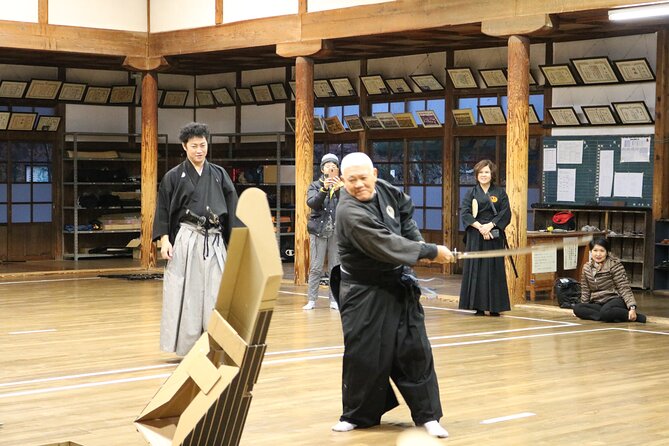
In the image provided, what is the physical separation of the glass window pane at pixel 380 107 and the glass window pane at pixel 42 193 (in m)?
4.81

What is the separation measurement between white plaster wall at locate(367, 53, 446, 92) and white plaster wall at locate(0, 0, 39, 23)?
433 centimetres

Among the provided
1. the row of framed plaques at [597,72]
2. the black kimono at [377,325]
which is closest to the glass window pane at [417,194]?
the row of framed plaques at [597,72]

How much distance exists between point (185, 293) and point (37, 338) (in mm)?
1860

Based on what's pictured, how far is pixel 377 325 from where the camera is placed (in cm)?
525

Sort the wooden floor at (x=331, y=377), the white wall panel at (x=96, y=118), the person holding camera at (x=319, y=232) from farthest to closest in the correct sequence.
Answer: the white wall panel at (x=96, y=118)
the person holding camera at (x=319, y=232)
the wooden floor at (x=331, y=377)

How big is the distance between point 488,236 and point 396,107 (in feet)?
16.0

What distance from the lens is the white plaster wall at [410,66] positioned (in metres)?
13.8

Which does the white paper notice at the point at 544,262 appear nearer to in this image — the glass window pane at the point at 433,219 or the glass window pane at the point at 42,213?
the glass window pane at the point at 433,219

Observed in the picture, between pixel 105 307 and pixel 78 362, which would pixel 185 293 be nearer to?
pixel 78 362

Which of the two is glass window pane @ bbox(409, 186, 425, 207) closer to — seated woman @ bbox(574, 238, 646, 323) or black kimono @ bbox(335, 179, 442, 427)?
seated woman @ bbox(574, 238, 646, 323)

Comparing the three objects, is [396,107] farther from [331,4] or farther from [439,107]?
[331,4]

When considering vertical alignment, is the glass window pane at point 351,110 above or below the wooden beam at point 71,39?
below

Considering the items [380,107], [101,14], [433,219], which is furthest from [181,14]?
[433,219]

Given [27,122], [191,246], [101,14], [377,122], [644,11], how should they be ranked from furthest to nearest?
1. [27,122]
2. [377,122]
3. [101,14]
4. [644,11]
5. [191,246]
